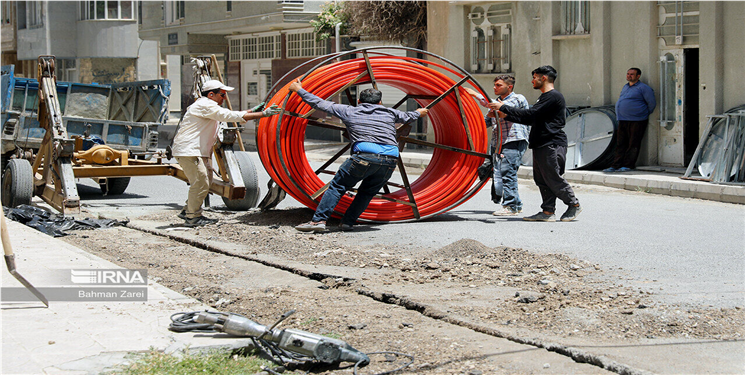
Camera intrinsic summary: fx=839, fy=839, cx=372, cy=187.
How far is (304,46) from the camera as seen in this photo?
94.1 ft

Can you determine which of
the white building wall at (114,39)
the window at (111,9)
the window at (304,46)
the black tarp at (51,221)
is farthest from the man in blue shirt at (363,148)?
the window at (111,9)

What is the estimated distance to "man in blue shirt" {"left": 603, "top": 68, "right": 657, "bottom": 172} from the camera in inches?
635

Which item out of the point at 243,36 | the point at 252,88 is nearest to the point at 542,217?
the point at 252,88

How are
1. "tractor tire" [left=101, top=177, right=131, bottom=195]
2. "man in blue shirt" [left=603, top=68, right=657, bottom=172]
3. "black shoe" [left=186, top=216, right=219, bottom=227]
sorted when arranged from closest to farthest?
"black shoe" [left=186, top=216, right=219, bottom=227], "tractor tire" [left=101, top=177, right=131, bottom=195], "man in blue shirt" [left=603, top=68, right=657, bottom=172]

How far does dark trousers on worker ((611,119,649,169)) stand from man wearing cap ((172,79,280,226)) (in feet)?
29.7

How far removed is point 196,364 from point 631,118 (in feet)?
43.2

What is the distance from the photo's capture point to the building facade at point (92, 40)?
40438 millimetres

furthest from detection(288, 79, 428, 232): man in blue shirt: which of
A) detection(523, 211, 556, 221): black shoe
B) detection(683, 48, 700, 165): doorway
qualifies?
detection(683, 48, 700, 165): doorway

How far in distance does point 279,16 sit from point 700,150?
16103 millimetres

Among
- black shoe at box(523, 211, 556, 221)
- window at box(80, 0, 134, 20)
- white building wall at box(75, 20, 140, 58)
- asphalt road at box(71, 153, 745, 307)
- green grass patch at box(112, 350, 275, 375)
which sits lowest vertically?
green grass patch at box(112, 350, 275, 375)

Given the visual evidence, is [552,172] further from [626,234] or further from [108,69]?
[108,69]

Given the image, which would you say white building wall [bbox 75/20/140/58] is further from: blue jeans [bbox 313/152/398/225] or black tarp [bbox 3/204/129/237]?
blue jeans [bbox 313/152/398/225]

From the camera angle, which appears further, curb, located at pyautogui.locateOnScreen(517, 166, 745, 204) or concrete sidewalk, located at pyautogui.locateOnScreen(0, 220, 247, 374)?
curb, located at pyautogui.locateOnScreen(517, 166, 745, 204)

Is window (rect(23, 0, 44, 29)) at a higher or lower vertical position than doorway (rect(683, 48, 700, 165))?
higher
